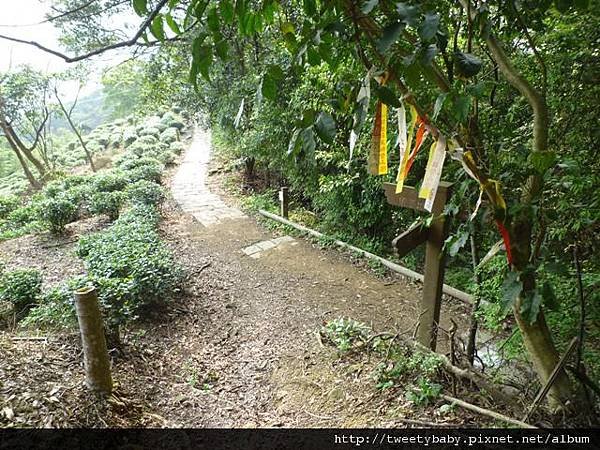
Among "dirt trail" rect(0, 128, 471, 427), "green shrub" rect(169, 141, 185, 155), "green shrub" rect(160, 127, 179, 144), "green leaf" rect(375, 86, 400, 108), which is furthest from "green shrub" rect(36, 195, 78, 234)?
"green shrub" rect(160, 127, 179, 144)

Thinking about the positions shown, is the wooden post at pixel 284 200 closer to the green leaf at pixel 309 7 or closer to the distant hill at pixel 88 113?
the green leaf at pixel 309 7

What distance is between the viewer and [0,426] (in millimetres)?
1919

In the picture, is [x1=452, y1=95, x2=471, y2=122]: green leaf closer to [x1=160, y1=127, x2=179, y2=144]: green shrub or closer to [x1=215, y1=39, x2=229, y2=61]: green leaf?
[x1=215, y1=39, x2=229, y2=61]: green leaf

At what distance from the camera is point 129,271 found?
3873 millimetres

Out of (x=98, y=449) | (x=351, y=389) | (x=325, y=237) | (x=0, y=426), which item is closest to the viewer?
(x=0, y=426)

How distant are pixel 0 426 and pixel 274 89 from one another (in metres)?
2.42

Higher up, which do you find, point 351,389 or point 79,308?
point 79,308

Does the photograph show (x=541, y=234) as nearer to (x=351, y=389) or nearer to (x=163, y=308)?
(x=351, y=389)

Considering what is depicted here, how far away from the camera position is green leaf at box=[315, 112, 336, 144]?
0.82 metres

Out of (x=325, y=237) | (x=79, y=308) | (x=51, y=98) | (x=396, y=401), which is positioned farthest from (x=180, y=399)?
(x=51, y=98)

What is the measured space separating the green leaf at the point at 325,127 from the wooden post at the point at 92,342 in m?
2.21

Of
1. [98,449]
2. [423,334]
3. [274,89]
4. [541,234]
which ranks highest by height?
[274,89]

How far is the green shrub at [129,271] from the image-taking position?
321 centimetres

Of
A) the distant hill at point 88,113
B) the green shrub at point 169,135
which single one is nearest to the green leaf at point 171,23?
the green shrub at point 169,135
